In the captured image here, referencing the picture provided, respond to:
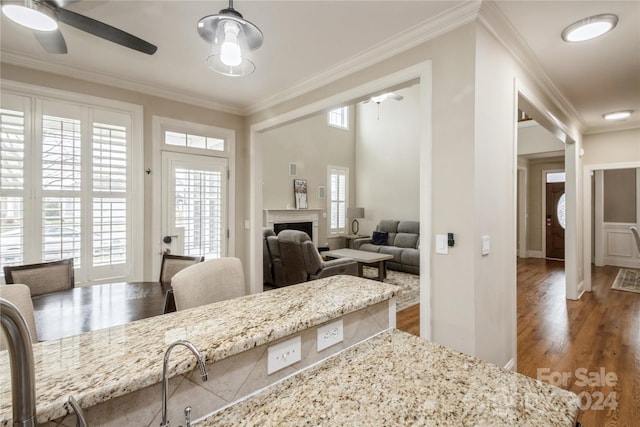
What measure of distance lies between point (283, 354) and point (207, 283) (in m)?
0.84

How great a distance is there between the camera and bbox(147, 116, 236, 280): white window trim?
354 centimetres

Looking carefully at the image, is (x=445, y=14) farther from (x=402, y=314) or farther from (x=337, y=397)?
(x=402, y=314)

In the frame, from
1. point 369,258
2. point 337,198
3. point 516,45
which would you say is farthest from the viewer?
point 337,198

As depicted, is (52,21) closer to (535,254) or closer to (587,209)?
(587,209)

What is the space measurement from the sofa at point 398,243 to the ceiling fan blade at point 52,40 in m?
5.68

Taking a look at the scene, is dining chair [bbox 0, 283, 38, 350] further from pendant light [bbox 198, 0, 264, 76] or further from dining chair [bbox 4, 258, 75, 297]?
pendant light [bbox 198, 0, 264, 76]

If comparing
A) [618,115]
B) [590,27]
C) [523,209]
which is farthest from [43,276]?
[523,209]

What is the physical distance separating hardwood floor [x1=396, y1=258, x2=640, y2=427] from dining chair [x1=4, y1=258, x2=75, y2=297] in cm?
323

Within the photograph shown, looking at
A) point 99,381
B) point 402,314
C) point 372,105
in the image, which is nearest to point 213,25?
point 99,381

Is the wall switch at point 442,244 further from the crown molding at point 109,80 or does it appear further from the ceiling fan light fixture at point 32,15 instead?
the crown molding at point 109,80

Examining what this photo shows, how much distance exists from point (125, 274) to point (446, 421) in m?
3.55

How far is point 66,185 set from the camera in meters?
2.99

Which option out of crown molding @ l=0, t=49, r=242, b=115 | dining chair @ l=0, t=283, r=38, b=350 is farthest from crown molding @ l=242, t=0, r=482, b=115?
dining chair @ l=0, t=283, r=38, b=350

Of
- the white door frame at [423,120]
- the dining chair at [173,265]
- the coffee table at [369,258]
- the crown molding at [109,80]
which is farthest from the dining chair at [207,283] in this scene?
Answer: the coffee table at [369,258]
